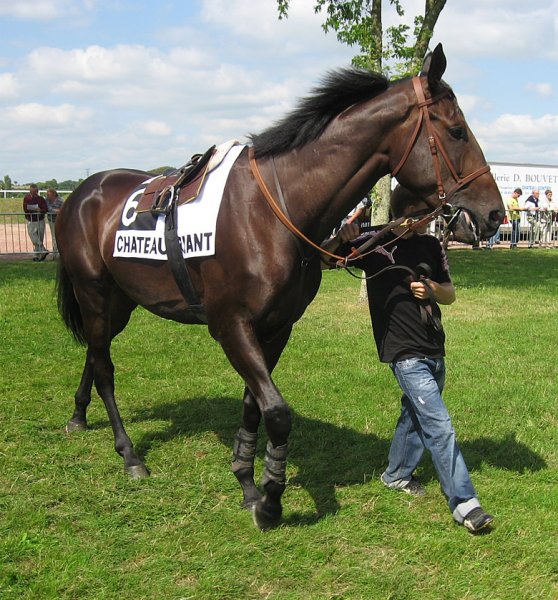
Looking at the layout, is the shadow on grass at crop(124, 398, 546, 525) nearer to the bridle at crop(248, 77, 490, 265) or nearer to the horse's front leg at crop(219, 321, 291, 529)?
the horse's front leg at crop(219, 321, 291, 529)

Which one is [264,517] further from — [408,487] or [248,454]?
[408,487]

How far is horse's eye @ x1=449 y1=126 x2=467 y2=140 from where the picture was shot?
329 centimetres

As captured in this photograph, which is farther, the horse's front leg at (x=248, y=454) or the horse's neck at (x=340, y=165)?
the horse's front leg at (x=248, y=454)

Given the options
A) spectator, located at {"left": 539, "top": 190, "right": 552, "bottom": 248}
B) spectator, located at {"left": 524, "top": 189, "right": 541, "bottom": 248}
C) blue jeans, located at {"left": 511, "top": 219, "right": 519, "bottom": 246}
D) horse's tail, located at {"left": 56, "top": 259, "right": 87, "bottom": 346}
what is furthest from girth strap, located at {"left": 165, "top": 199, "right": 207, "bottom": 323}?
spectator, located at {"left": 539, "top": 190, "right": 552, "bottom": 248}

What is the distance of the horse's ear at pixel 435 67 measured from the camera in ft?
10.6

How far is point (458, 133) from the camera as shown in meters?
3.30

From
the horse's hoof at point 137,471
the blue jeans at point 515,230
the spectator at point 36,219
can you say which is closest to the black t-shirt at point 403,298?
the horse's hoof at point 137,471

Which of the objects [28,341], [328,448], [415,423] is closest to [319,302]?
[28,341]

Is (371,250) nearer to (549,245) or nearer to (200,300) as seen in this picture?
(200,300)

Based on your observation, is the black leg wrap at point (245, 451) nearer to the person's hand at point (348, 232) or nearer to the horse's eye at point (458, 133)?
the person's hand at point (348, 232)

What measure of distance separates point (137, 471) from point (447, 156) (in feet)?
9.27

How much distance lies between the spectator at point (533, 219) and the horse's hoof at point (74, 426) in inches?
839

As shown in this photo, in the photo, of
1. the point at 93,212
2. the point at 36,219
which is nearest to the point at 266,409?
the point at 93,212

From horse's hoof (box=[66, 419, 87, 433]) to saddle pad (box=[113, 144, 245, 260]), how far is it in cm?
171
